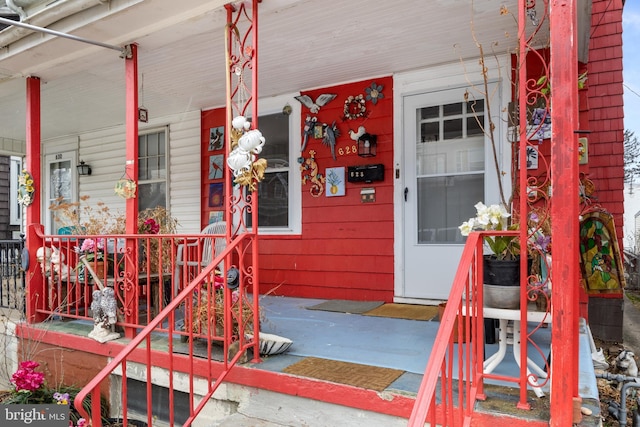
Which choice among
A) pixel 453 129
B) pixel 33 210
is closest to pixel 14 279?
pixel 33 210

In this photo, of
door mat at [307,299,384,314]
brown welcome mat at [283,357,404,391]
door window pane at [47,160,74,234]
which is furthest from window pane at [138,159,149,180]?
brown welcome mat at [283,357,404,391]

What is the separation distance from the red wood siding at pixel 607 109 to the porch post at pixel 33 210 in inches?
186

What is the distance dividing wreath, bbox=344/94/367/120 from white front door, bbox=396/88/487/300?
0.43 m

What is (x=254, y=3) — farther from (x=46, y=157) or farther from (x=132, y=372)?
(x=46, y=157)

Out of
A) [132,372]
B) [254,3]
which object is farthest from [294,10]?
[132,372]

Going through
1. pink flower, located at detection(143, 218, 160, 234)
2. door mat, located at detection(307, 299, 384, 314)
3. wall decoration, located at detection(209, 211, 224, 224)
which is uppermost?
wall decoration, located at detection(209, 211, 224, 224)

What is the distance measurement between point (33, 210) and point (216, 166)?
6.96 feet

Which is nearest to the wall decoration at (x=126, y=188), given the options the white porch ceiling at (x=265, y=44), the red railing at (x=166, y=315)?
the red railing at (x=166, y=315)

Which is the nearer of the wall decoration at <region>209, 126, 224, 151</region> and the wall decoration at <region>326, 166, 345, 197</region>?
the wall decoration at <region>326, 166, 345, 197</region>

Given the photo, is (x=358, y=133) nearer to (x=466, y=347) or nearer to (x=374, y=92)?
(x=374, y=92)

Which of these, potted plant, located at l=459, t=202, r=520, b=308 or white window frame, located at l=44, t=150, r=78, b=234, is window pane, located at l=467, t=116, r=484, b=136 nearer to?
potted plant, located at l=459, t=202, r=520, b=308

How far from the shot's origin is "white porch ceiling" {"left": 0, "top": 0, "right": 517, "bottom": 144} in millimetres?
3053

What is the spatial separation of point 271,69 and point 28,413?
11.3ft

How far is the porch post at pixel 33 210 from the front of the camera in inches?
153
